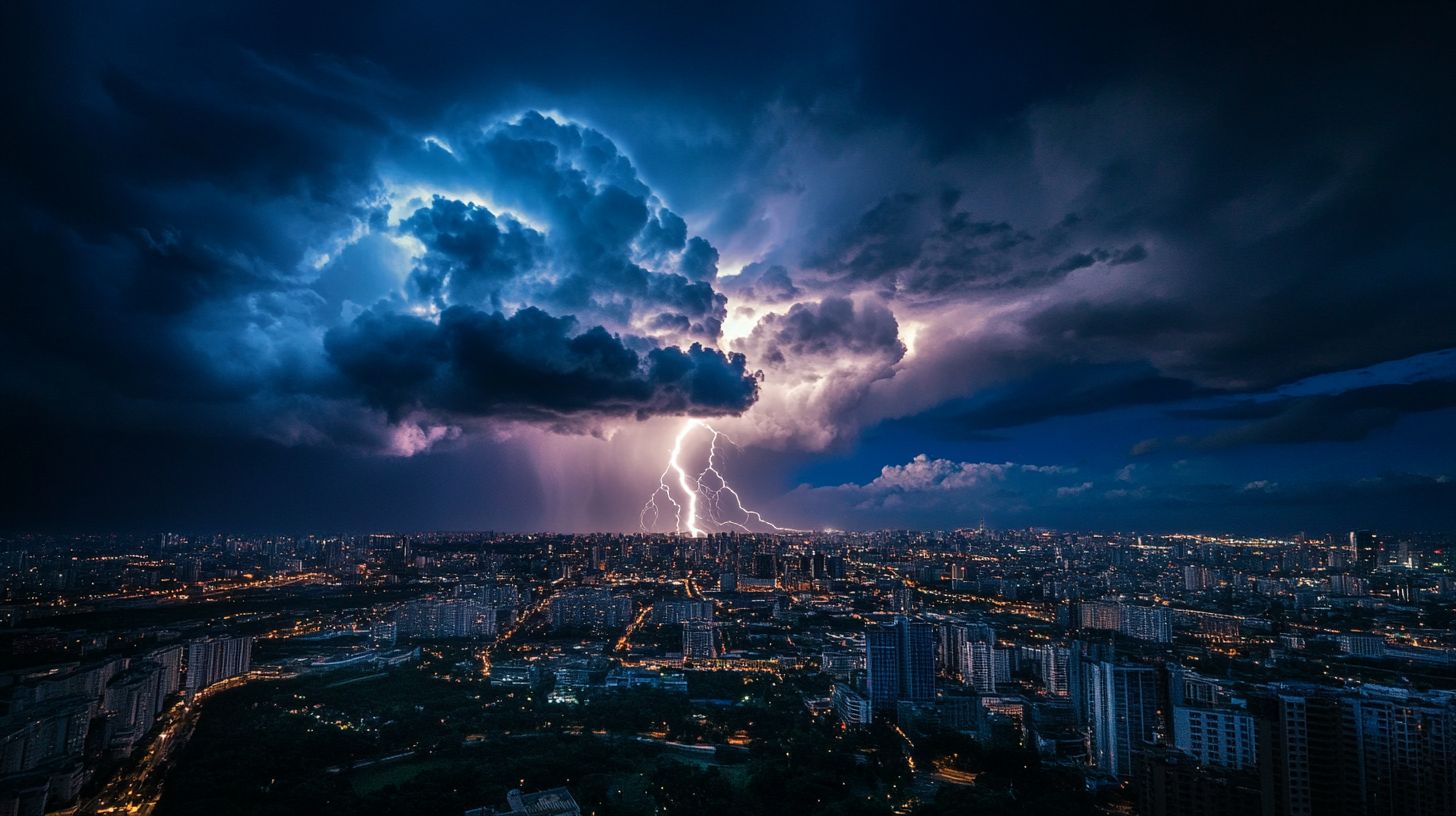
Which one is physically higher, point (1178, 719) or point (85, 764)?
point (1178, 719)

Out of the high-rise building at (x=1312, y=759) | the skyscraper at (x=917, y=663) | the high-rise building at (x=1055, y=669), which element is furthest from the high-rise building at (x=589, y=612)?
the high-rise building at (x=1312, y=759)

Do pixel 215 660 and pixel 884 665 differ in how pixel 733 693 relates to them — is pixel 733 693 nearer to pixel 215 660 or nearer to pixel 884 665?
pixel 884 665

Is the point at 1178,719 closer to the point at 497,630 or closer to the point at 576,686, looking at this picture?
the point at 576,686

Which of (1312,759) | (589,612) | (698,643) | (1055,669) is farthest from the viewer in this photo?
(589,612)

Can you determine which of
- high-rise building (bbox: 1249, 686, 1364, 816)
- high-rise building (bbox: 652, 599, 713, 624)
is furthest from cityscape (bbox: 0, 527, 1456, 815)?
high-rise building (bbox: 652, 599, 713, 624)

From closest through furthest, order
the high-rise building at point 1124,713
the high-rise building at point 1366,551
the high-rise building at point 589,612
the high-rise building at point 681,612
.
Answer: the high-rise building at point 1124,713 < the high-rise building at point 589,612 < the high-rise building at point 681,612 < the high-rise building at point 1366,551

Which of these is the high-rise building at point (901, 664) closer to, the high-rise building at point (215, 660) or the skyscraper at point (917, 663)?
the skyscraper at point (917, 663)

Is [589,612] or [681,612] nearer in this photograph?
[589,612]

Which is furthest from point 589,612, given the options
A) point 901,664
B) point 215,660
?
point 901,664

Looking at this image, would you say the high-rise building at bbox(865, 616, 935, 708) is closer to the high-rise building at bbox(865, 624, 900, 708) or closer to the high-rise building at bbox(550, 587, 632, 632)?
the high-rise building at bbox(865, 624, 900, 708)

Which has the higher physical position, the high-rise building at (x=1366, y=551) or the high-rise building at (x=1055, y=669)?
the high-rise building at (x=1366, y=551)

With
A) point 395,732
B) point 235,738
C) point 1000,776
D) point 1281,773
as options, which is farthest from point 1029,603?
point 235,738
